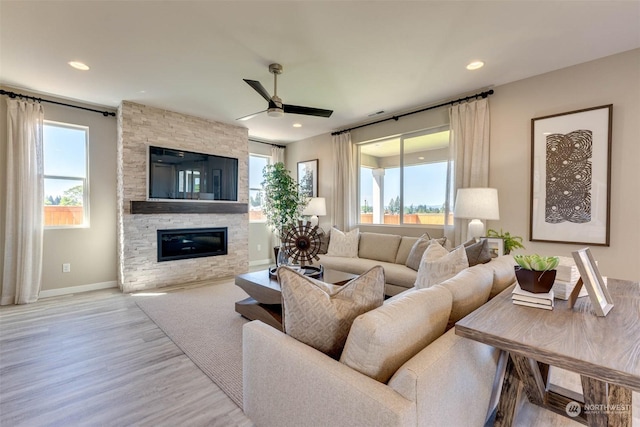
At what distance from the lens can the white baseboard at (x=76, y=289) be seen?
3873 millimetres

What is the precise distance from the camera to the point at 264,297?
106 inches

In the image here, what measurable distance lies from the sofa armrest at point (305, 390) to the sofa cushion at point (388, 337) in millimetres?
55

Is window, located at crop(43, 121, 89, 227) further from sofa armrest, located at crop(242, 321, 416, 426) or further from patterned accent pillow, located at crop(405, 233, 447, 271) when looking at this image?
patterned accent pillow, located at crop(405, 233, 447, 271)

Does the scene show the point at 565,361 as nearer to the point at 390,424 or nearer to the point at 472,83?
the point at 390,424

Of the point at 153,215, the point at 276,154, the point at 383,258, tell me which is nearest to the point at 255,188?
the point at 276,154

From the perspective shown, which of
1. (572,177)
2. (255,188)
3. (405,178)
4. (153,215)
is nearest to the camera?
(572,177)

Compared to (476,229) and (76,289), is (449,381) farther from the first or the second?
(76,289)

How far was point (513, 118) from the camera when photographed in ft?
11.2

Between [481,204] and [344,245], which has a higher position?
[481,204]

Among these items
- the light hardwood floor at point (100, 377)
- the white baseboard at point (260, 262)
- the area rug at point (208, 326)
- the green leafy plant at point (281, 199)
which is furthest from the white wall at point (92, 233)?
the green leafy plant at point (281, 199)

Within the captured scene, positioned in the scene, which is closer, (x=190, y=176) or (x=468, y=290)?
(x=468, y=290)

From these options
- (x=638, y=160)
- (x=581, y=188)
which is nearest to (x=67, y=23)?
(x=581, y=188)

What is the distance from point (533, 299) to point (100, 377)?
2795 mm

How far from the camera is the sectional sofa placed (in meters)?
0.92
